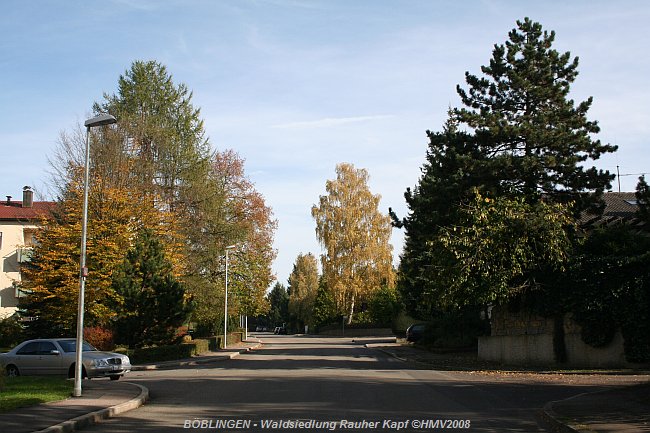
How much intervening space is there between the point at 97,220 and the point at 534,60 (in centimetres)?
2386

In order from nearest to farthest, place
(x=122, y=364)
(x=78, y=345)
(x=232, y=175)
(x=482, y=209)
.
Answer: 1. (x=78, y=345)
2. (x=122, y=364)
3. (x=482, y=209)
4. (x=232, y=175)

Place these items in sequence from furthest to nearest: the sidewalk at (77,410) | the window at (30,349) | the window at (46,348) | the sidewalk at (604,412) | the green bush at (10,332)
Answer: the green bush at (10,332) < the window at (30,349) < the window at (46,348) < the sidewalk at (77,410) < the sidewalk at (604,412)

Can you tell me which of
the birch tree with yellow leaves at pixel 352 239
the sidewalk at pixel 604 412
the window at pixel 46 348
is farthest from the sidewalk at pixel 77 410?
the birch tree with yellow leaves at pixel 352 239

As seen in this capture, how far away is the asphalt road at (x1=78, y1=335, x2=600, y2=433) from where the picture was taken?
12000 millimetres

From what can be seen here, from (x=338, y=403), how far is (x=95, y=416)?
5.13 m

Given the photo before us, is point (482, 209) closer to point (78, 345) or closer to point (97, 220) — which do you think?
point (78, 345)

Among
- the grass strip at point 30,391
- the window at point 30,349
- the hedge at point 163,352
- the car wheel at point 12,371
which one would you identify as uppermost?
the window at point 30,349

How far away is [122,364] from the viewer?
22.8 metres

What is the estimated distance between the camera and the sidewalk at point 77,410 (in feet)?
37.6

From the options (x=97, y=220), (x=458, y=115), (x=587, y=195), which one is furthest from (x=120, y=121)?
(x=587, y=195)

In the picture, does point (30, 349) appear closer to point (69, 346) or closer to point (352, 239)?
point (69, 346)

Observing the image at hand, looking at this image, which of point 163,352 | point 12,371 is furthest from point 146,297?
point 12,371

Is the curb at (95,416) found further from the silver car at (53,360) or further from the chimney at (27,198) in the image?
the chimney at (27,198)

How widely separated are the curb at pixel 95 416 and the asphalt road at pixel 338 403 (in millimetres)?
237
